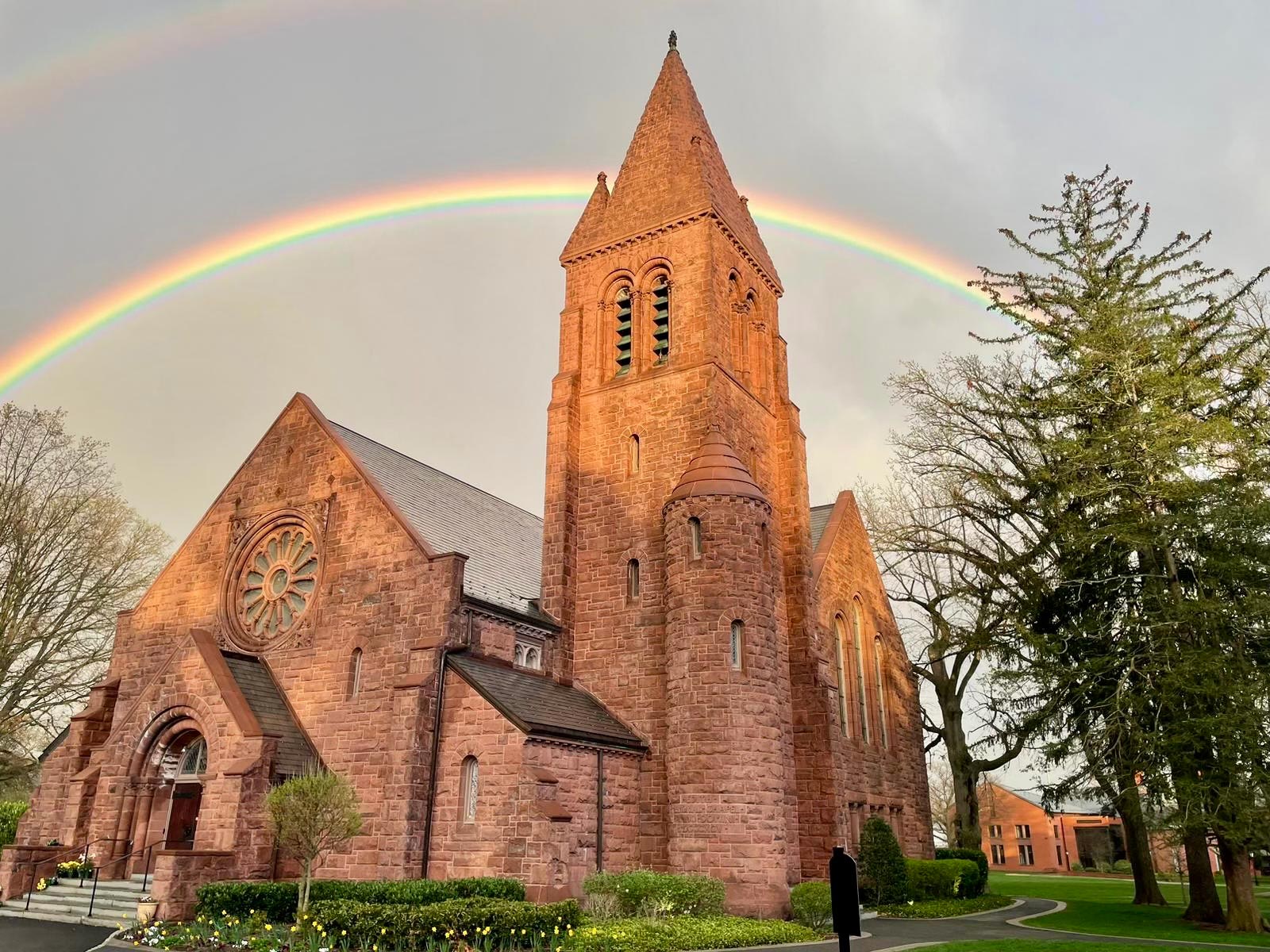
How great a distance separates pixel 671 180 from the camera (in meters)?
29.7

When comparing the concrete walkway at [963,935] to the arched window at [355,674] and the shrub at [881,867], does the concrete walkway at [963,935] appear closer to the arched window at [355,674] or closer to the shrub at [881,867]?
the shrub at [881,867]

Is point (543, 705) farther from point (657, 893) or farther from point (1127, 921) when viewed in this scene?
point (1127, 921)

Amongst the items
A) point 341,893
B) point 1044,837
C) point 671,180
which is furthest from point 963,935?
point 1044,837

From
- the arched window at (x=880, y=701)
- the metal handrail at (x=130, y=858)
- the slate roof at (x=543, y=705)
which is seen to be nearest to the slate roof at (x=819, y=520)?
the arched window at (x=880, y=701)

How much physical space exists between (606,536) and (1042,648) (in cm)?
1203

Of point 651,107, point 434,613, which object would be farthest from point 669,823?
point 651,107

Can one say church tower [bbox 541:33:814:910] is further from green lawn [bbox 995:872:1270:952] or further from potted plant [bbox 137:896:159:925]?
potted plant [bbox 137:896:159:925]

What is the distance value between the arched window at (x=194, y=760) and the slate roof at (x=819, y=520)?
19.0 meters

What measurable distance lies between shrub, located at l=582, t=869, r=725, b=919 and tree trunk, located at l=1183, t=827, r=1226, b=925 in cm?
1233

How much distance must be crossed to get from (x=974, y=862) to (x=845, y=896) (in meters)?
27.2

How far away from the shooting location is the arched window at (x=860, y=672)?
29500mm

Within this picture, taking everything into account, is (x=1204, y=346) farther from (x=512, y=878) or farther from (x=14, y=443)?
(x=14, y=443)

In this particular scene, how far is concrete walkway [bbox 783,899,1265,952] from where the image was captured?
16.6m

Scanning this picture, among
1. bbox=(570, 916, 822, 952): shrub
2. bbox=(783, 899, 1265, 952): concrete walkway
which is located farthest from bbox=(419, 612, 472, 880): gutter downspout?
bbox=(783, 899, 1265, 952): concrete walkway
